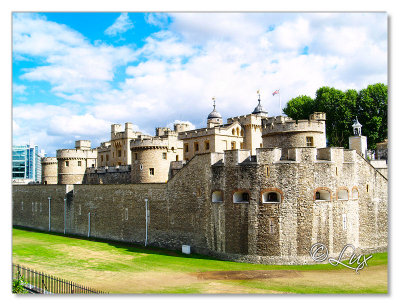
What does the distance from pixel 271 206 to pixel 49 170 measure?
1659 inches

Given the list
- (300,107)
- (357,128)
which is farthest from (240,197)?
(300,107)

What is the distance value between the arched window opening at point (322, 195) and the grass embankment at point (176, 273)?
429 centimetres

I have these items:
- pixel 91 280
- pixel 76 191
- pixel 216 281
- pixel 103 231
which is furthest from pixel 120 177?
pixel 216 281

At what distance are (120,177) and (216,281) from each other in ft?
89.7

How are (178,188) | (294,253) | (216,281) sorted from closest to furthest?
(216,281) < (294,253) < (178,188)

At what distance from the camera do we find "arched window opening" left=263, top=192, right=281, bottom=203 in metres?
24.6

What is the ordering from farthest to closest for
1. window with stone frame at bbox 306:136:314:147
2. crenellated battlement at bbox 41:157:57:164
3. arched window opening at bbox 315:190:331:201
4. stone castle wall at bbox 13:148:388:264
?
crenellated battlement at bbox 41:157:57:164, window with stone frame at bbox 306:136:314:147, arched window opening at bbox 315:190:331:201, stone castle wall at bbox 13:148:388:264

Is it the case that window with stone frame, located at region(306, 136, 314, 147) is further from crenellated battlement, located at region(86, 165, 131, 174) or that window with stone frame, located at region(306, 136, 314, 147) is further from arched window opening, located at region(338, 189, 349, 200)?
crenellated battlement, located at region(86, 165, 131, 174)

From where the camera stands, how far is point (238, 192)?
2536cm

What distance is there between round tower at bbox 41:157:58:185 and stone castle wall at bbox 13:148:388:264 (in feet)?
100

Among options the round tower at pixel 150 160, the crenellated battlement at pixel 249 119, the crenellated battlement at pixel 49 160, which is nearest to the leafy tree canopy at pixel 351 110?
the crenellated battlement at pixel 249 119

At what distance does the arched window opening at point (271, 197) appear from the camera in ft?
80.8

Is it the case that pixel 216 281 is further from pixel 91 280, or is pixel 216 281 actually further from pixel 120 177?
pixel 120 177

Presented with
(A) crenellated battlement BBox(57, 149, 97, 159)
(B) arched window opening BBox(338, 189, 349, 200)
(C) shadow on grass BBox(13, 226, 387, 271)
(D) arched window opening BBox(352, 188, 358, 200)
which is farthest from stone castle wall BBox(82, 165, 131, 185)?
(D) arched window opening BBox(352, 188, 358, 200)
